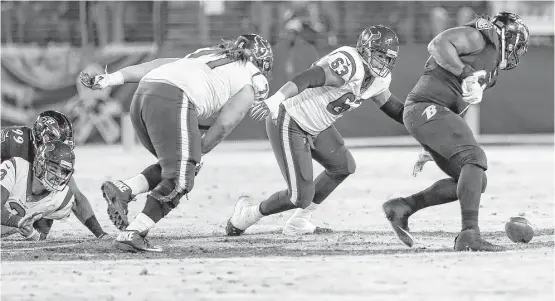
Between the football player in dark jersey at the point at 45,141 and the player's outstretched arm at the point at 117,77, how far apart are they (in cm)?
69

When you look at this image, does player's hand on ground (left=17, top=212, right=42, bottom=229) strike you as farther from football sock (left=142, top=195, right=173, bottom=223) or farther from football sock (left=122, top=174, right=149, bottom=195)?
football sock (left=142, top=195, right=173, bottom=223)

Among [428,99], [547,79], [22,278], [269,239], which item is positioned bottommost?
[547,79]

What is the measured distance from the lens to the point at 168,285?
6.04 metres

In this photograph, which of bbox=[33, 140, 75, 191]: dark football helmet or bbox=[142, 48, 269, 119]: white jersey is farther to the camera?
bbox=[33, 140, 75, 191]: dark football helmet

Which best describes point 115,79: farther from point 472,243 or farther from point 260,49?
point 472,243

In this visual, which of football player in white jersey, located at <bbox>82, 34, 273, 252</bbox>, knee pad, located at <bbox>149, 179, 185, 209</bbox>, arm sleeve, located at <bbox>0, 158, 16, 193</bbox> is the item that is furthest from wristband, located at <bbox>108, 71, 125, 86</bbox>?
arm sleeve, located at <bbox>0, 158, 16, 193</bbox>

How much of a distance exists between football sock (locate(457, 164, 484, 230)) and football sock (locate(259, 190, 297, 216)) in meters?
1.55

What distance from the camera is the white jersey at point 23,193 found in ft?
25.1

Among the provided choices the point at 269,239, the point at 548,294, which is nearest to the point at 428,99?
the point at 269,239

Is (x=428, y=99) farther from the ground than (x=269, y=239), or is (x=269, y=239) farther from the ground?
(x=428, y=99)

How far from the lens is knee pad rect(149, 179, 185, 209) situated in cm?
734

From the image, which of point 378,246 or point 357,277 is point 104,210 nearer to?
point 378,246

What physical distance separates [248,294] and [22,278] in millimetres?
1558

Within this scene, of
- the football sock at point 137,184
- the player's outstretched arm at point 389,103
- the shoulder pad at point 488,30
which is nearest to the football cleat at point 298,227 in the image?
the player's outstretched arm at point 389,103
